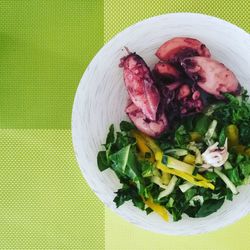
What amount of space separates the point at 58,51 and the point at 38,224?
1.51 ft

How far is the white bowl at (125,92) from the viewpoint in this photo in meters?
1.06

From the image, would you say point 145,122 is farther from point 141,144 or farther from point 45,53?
point 45,53

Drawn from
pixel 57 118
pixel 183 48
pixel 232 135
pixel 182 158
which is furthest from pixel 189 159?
pixel 57 118

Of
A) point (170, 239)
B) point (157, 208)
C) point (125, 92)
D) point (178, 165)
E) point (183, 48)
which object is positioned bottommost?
point (170, 239)

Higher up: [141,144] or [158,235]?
[141,144]

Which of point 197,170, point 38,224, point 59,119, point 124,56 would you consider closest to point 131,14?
point 124,56

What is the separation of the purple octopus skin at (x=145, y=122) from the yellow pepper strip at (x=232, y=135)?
0.46ft

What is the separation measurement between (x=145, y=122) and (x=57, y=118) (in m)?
0.26

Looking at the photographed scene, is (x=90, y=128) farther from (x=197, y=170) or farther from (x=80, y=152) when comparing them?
(x=197, y=170)

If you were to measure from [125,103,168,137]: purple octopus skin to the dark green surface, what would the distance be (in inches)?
7.9

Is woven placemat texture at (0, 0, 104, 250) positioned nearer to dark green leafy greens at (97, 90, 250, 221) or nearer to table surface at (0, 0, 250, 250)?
table surface at (0, 0, 250, 250)

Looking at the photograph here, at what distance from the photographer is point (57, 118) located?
1.22 metres

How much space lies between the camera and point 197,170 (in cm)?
104

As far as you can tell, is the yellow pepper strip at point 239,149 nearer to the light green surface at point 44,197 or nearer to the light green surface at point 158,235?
the light green surface at point 158,235
